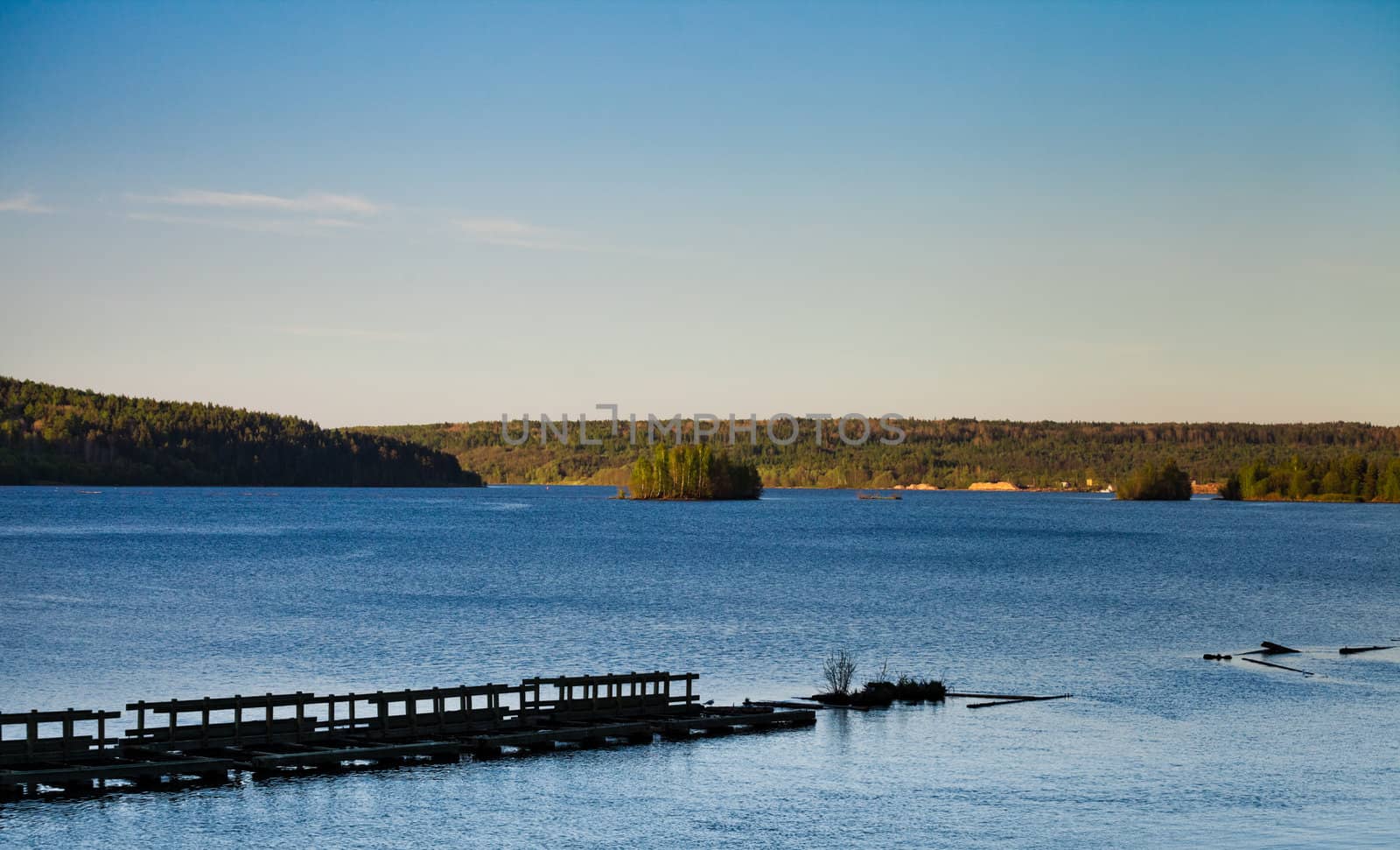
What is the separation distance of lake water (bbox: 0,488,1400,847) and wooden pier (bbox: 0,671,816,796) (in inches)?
37.1

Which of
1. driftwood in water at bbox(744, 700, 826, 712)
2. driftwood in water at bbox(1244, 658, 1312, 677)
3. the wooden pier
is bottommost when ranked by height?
driftwood in water at bbox(1244, 658, 1312, 677)

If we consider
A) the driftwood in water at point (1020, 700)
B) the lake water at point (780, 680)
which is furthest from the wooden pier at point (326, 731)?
the driftwood in water at point (1020, 700)

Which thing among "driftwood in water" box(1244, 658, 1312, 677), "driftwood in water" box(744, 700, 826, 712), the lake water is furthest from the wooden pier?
"driftwood in water" box(1244, 658, 1312, 677)

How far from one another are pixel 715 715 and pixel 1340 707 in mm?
20074

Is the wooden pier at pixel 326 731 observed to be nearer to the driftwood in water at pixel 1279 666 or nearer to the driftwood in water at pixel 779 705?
the driftwood in water at pixel 779 705

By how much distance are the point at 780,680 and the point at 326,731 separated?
18.5 meters

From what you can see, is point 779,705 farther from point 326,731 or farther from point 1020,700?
point 326,731

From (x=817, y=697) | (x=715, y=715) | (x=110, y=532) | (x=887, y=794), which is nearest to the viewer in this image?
(x=887, y=794)

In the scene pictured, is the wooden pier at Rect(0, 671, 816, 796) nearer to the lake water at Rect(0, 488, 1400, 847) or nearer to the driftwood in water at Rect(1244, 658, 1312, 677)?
the lake water at Rect(0, 488, 1400, 847)

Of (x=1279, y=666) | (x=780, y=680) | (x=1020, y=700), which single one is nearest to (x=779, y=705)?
(x=780, y=680)

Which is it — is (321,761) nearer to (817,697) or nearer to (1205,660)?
(817,697)

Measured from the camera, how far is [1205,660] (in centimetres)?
5669

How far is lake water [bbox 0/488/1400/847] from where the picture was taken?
29.0 metres

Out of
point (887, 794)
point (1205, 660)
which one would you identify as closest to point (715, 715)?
point (887, 794)
